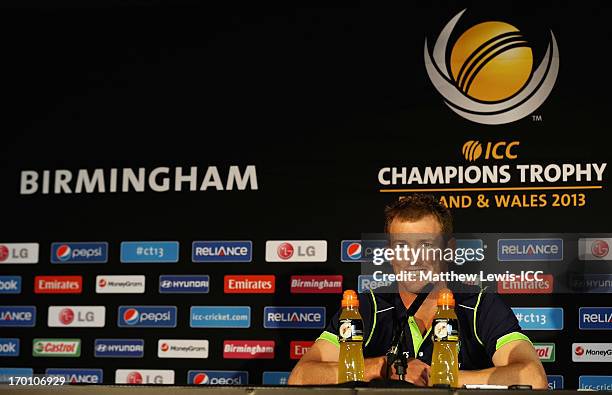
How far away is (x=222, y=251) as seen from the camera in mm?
4891

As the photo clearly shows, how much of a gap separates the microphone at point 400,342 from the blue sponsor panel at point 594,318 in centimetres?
147

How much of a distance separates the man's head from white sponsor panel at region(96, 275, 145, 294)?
176cm

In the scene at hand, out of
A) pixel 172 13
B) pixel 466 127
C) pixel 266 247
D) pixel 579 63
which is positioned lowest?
pixel 266 247

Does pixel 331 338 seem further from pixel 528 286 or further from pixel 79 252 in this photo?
pixel 79 252

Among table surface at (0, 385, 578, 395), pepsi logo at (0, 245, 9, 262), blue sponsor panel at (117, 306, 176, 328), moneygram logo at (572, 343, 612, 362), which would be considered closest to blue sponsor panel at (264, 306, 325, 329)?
blue sponsor panel at (117, 306, 176, 328)

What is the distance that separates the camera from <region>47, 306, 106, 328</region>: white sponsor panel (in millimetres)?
4992

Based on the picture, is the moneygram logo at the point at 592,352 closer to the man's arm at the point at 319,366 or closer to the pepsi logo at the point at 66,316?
the man's arm at the point at 319,366

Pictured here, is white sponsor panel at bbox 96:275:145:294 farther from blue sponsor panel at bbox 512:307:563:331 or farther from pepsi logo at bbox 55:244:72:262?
blue sponsor panel at bbox 512:307:563:331

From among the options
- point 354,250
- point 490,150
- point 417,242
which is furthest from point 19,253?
point 417,242

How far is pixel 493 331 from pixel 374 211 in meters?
1.70

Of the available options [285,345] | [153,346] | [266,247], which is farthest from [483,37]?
[153,346]

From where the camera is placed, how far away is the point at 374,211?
477 cm

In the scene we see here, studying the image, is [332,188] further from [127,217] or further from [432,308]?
[432,308]

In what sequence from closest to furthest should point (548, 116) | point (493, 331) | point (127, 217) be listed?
point (493, 331) → point (548, 116) → point (127, 217)
